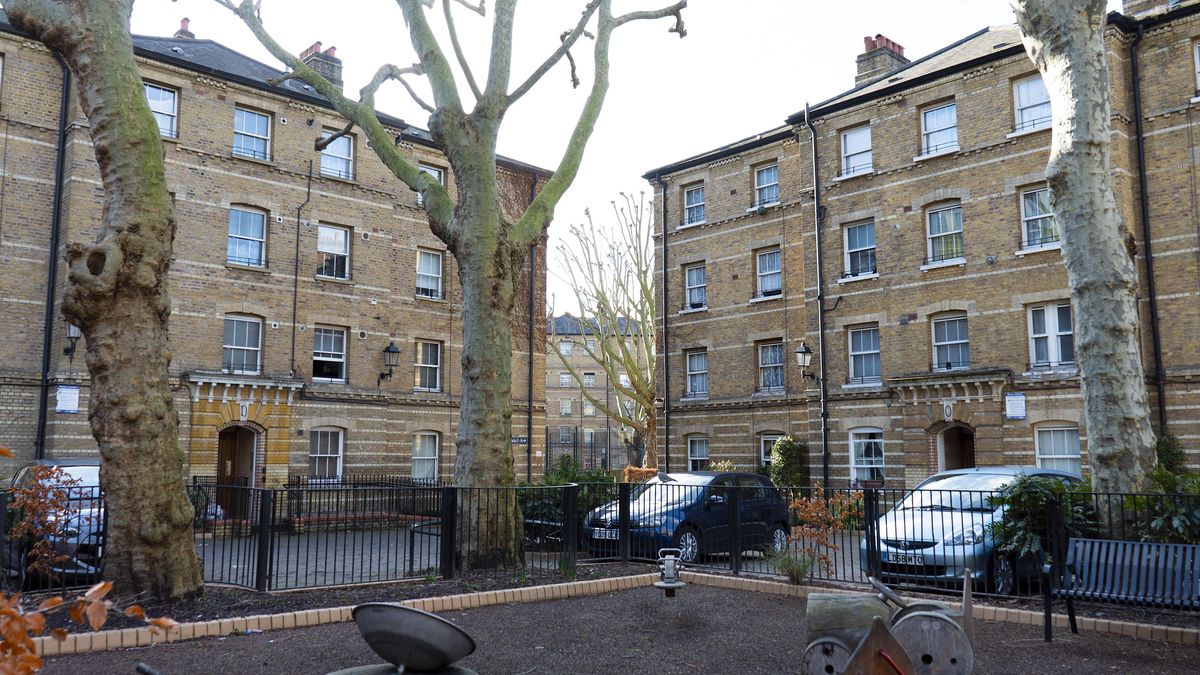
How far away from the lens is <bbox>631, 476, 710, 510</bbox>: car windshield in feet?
44.6

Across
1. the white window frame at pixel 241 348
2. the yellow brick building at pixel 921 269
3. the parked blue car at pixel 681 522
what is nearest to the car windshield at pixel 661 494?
the parked blue car at pixel 681 522

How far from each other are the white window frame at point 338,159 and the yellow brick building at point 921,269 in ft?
37.0

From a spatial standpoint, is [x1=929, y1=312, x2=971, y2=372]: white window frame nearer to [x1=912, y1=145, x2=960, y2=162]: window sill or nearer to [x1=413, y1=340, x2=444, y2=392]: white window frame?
[x1=912, y1=145, x2=960, y2=162]: window sill

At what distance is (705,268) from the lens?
98.4 ft

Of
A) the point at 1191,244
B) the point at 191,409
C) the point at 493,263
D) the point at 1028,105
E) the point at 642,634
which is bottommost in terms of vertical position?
the point at 642,634

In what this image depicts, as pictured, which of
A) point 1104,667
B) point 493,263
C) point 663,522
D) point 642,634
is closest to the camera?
point 1104,667

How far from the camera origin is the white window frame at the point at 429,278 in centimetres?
2788

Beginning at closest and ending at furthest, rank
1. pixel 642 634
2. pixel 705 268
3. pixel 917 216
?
pixel 642 634 → pixel 917 216 → pixel 705 268

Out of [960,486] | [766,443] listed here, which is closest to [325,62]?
[766,443]

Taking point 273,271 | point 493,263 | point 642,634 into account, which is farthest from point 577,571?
point 273,271

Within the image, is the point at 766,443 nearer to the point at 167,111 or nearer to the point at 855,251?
the point at 855,251

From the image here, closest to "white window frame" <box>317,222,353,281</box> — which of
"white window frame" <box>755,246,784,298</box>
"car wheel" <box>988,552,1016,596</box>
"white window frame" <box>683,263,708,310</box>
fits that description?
"white window frame" <box>683,263,708,310</box>

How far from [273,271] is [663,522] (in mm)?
15779

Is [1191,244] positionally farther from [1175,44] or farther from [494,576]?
[494,576]
